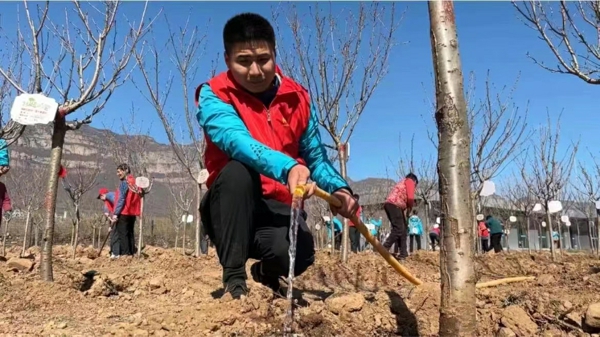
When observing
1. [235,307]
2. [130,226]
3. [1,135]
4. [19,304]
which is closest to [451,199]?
[235,307]

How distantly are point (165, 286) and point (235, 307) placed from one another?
2338mm

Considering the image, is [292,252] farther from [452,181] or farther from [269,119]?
[269,119]

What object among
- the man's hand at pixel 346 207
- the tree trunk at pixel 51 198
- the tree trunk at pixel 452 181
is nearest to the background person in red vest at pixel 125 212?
the tree trunk at pixel 51 198

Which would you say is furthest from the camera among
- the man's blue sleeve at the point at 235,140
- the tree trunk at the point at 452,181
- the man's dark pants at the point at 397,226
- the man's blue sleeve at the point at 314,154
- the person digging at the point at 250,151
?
the man's dark pants at the point at 397,226

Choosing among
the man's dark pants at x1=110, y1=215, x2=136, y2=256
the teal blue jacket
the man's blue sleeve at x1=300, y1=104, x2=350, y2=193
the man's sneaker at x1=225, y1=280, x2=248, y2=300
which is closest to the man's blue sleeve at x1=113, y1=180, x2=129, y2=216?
the man's dark pants at x1=110, y1=215, x2=136, y2=256

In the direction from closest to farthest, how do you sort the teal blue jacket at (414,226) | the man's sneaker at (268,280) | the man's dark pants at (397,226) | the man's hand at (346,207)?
the man's hand at (346,207) → the man's sneaker at (268,280) → the man's dark pants at (397,226) → the teal blue jacket at (414,226)

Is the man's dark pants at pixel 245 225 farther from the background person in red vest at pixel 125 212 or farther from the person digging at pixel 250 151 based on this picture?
the background person in red vest at pixel 125 212

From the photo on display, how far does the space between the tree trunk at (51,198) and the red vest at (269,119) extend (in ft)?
7.92

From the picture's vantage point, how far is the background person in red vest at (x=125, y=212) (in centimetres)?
853

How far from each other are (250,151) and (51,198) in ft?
9.92

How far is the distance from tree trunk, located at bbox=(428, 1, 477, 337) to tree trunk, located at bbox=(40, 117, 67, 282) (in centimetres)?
360

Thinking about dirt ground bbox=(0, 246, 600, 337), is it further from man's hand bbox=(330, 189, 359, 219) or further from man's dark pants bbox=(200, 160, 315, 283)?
man's hand bbox=(330, 189, 359, 219)

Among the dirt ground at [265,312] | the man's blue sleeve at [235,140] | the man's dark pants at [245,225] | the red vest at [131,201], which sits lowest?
the dirt ground at [265,312]

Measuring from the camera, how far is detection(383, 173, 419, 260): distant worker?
27.7 ft
